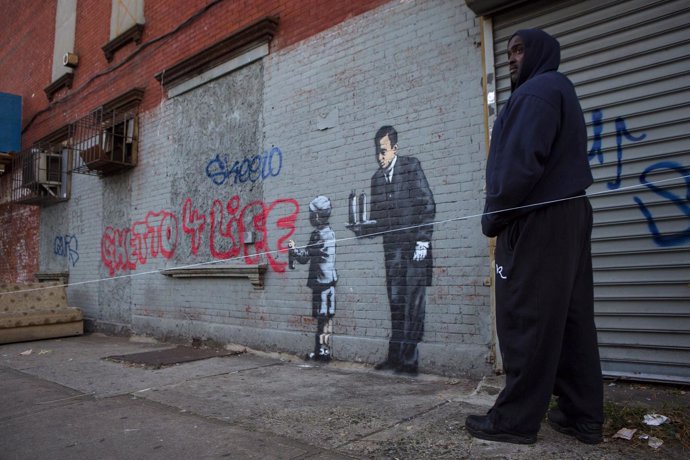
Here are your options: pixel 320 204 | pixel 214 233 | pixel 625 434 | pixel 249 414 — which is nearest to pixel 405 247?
pixel 320 204

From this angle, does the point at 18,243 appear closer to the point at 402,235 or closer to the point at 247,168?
the point at 247,168

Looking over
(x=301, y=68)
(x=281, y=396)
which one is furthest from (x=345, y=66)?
(x=281, y=396)

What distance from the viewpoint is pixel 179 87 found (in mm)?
7668

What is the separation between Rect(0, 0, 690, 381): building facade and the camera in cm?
369

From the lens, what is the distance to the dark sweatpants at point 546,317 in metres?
2.40

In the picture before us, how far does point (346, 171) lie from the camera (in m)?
5.37

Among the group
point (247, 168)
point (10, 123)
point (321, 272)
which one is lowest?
point (321, 272)

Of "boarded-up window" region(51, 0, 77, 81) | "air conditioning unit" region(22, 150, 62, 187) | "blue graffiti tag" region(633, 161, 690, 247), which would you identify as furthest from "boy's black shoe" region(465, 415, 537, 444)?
"boarded-up window" region(51, 0, 77, 81)

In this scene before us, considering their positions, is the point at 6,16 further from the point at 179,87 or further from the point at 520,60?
the point at 520,60

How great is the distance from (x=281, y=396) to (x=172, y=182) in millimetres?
4667

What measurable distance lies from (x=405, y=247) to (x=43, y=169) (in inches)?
349

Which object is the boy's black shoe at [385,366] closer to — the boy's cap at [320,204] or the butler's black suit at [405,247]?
the butler's black suit at [405,247]

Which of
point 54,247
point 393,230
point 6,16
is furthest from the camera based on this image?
point 6,16

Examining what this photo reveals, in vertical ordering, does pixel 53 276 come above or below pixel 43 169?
below
